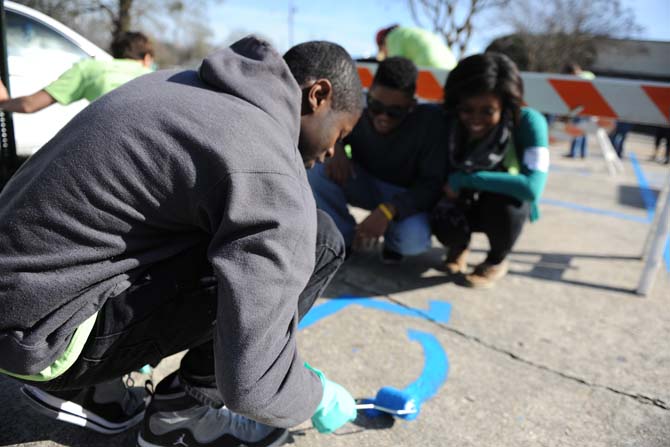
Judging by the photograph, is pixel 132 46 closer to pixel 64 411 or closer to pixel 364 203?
pixel 364 203

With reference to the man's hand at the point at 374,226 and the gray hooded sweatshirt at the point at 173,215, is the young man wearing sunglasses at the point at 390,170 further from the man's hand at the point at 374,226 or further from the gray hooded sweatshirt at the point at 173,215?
the gray hooded sweatshirt at the point at 173,215

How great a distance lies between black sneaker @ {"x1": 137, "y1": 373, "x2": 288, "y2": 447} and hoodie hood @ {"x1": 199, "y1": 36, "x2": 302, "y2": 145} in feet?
2.59

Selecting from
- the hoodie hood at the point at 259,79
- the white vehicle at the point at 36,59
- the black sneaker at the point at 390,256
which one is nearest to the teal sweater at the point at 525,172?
the black sneaker at the point at 390,256

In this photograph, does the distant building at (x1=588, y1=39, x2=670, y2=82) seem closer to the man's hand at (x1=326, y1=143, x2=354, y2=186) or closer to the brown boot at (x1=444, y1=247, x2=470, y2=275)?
the brown boot at (x1=444, y1=247, x2=470, y2=275)

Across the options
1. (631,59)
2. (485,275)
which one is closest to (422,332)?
(485,275)

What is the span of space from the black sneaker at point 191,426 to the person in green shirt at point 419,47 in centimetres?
336

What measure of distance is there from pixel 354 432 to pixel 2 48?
94.5 inches

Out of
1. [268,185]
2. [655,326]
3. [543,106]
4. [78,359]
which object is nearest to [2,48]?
[78,359]

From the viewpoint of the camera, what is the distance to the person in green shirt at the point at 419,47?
14.0ft

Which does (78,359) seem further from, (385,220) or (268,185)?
(385,220)

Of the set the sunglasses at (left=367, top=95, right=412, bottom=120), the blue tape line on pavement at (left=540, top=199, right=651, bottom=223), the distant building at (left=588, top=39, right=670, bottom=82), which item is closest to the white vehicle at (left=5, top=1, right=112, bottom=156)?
the sunglasses at (left=367, top=95, right=412, bottom=120)

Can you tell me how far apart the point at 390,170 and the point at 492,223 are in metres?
0.62

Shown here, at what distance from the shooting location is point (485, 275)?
9.36 ft

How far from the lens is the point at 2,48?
254cm
